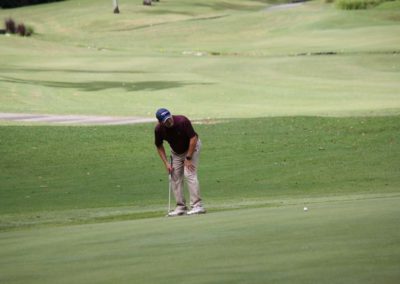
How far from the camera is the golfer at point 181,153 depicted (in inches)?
587

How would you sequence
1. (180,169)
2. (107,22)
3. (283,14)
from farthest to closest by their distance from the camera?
1. (107,22)
2. (283,14)
3. (180,169)

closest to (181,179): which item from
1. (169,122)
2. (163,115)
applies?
(169,122)

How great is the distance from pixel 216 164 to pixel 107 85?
658 inches

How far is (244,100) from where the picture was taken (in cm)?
3338

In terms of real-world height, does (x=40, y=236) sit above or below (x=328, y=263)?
below

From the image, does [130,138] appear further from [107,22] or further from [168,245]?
[107,22]

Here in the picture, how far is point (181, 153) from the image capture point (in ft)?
50.4

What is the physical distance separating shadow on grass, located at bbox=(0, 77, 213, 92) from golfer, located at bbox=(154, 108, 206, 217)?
20.8 m

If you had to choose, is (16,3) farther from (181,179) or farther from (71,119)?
(181,179)

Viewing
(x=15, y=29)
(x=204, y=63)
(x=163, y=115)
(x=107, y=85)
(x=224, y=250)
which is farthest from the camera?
(x=15, y=29)

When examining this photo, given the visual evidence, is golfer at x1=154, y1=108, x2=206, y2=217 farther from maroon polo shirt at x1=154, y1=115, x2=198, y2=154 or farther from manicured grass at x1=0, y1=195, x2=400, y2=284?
manicured grass at x1=0, y1=195, x2=400, y2=284

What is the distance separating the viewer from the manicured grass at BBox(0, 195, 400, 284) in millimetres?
8688

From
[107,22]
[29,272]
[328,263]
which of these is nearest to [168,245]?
[29,272]

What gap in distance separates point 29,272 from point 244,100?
2398cm
